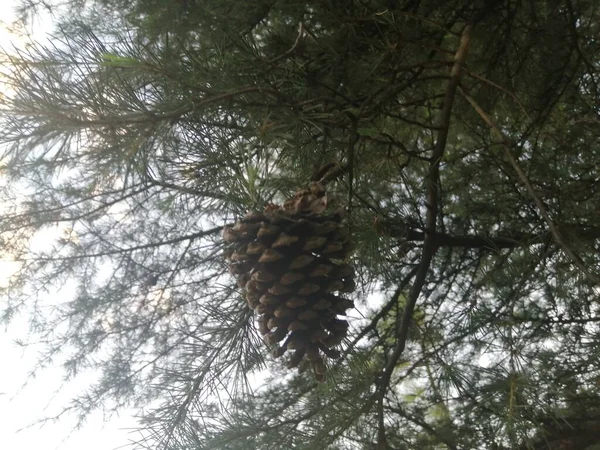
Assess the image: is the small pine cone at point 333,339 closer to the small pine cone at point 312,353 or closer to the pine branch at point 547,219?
the small pine cone at point 312,353

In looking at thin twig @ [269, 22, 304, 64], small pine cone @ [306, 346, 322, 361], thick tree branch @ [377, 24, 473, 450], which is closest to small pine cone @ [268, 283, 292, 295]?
small pine cone @ [306, 346, 322, 361]

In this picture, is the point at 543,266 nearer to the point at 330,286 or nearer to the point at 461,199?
the point at 461,199

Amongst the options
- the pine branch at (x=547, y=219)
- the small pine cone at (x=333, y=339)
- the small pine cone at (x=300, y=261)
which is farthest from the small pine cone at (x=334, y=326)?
the pine branch at (x=547, y=219)

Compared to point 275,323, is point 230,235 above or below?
above

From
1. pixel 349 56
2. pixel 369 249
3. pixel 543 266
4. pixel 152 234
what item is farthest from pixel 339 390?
pixel 152 234

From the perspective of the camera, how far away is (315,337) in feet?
2.51

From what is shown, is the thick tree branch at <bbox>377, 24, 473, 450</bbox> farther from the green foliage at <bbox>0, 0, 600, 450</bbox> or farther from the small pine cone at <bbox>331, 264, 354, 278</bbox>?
the small pine cone at <bbox>331, 264, 354, 278</bbox>

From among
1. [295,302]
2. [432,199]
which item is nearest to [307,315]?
[295,302]

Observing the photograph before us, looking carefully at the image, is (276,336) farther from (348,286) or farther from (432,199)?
(432,199)

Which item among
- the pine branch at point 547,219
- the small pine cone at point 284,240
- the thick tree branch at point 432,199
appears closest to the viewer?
the small pine cone at point 284,240

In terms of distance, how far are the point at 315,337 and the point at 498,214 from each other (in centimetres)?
93

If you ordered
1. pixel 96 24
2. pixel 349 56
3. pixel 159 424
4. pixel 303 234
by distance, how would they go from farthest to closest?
pixel 96 24, pixel 349 56, pixel 159 424, pixel 303 234

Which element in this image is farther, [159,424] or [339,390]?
[339,390]

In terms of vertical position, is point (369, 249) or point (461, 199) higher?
point (461, 199)
